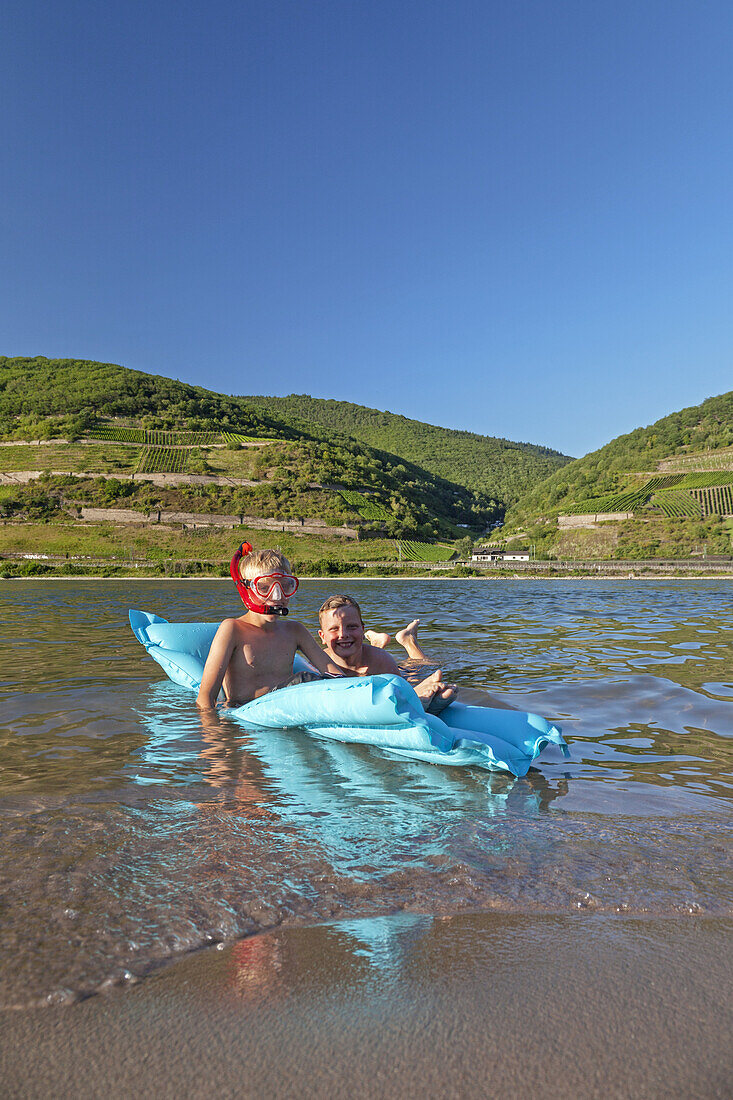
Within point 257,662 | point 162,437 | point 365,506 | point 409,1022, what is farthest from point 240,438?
point 409,1022

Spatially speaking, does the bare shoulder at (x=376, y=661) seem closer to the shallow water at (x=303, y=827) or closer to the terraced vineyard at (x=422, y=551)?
the shallow water at (x=303, y=827)

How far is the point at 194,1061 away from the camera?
1.45 metres

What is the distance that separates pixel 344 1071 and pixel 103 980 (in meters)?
0.72

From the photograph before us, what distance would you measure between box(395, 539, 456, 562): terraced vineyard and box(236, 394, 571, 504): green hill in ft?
230

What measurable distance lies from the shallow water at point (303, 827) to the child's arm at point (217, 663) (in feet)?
0.71

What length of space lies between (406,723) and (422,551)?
223 ft

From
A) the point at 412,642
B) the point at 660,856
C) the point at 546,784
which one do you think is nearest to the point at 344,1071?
the point at 660,856

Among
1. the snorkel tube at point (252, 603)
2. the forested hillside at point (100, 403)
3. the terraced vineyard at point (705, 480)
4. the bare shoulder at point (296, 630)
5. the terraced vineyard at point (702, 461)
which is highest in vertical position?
the forested hillside at point (100, 403)

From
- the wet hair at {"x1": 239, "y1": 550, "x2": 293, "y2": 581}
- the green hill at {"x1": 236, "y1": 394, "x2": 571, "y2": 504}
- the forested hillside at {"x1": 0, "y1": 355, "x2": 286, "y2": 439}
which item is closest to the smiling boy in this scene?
the wet hair at {"x1": 239, "y1": 550, "x2": 293, "y2": 581}

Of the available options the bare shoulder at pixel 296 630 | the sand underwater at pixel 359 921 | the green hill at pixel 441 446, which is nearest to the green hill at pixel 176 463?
the green hill at pixel 441 446

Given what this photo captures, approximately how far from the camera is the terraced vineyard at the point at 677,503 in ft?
222

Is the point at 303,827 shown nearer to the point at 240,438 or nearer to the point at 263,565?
the point at 263,565

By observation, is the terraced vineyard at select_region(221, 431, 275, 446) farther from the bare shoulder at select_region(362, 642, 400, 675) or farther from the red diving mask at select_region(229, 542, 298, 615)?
the red diving mask at select_region(229, 542, 298, 615)

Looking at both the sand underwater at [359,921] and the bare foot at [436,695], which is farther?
the bare foot at [436,695]
